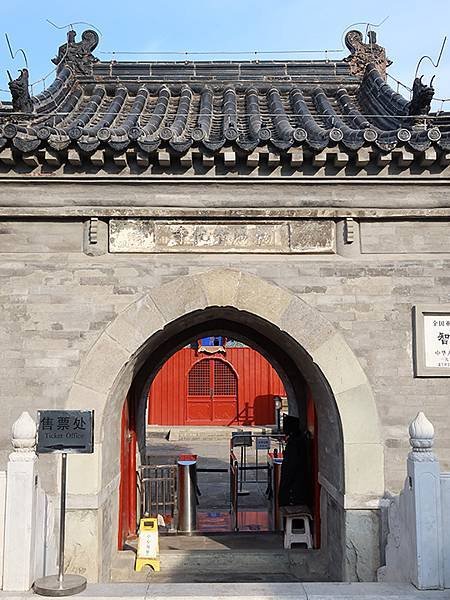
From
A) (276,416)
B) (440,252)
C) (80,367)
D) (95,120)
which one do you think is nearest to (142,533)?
(80,367)

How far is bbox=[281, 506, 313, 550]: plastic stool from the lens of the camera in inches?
316

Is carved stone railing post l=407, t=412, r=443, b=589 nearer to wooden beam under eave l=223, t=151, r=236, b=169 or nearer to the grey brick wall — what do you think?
the grey brick wall

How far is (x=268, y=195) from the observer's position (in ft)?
21.9

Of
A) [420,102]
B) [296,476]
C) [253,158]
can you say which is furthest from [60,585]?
[420,102]

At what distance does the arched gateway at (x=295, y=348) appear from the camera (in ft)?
20.4

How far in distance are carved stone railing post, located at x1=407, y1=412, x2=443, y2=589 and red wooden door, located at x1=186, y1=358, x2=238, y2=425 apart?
71.7 feet

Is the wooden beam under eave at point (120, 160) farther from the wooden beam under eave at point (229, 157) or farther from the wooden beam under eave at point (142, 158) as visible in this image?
the wooden beam under eave at point (229, 157)

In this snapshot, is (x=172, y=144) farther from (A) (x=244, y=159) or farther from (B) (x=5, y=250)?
(B) (x=5, y=250)

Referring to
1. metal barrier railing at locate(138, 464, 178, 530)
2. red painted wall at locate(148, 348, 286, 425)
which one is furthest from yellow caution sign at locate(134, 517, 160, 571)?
red painted wall at locate(148, 348, 286, 425)

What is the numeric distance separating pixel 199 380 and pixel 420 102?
21.1 metres

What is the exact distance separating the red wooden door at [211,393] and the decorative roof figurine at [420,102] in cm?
2063

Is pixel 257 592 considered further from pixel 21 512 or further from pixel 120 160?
pixel 120 160

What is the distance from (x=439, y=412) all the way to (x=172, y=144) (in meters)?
3.86

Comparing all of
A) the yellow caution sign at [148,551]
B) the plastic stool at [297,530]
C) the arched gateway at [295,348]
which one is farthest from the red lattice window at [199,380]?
the arched gateway at [295,348]
